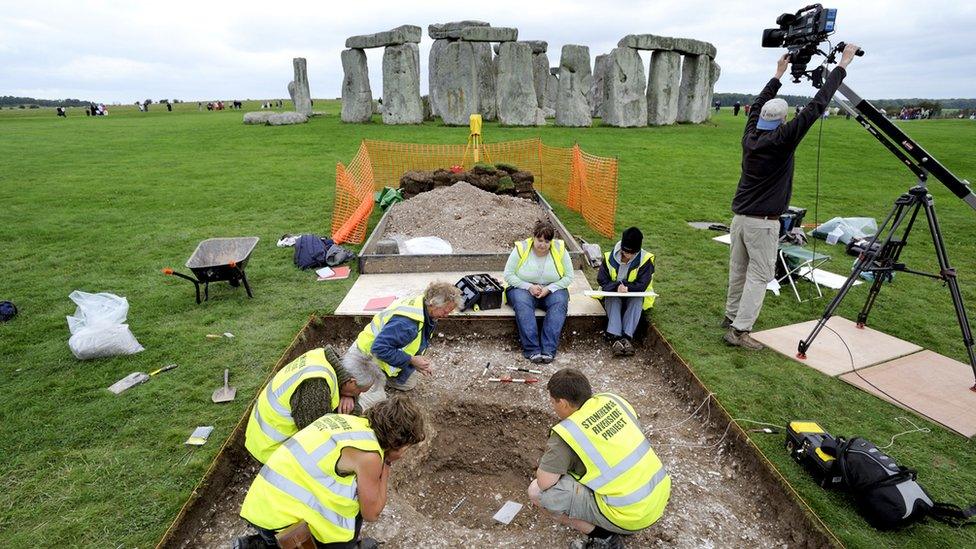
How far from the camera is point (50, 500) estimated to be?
11.1ft

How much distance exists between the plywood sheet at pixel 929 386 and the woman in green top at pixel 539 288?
2.74 metres

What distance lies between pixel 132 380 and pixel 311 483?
321 centimetres

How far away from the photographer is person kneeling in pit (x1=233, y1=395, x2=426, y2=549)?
2549 mm

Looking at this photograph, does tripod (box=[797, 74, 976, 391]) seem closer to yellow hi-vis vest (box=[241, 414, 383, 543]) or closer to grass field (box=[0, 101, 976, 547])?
grass field (box=[0, 101, 976, 547])

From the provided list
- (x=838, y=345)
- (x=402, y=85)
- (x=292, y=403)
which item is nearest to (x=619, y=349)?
(x=838, y=345)

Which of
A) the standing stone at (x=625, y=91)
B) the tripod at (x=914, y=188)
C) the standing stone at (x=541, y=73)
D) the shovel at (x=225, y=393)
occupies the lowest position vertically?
the shovel at (x=225, y=393)

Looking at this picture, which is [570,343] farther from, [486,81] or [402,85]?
[486,81]

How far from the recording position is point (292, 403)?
3.19 metres

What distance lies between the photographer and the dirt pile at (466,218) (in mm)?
8188

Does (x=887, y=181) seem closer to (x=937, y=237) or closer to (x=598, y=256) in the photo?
(x=598, y=256)

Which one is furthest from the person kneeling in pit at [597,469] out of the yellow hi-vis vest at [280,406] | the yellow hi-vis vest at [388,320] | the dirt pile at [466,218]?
the dirt pile at [466,218]

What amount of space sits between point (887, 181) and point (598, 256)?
470 inches

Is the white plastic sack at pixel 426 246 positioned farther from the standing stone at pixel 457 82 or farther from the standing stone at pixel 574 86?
the standing stone at pixel 574 86

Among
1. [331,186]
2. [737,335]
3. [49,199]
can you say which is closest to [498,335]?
[737,335]
